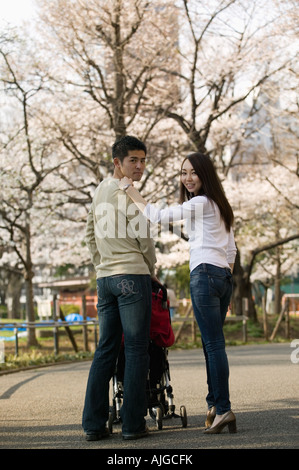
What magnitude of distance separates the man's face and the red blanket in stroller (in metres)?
0.74

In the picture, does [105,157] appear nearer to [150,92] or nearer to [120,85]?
[120,85]

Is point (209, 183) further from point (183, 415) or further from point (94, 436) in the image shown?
point (94, 436)

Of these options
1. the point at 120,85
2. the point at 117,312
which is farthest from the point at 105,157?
the point at 117,312

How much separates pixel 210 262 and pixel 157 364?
951mm

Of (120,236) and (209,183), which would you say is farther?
(209,183)

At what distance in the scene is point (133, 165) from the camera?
188 inches

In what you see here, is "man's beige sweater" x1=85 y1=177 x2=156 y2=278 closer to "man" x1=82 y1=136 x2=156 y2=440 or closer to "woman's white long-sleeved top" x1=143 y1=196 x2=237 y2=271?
"man" x1=82 y1=136 x2=156 y2=440

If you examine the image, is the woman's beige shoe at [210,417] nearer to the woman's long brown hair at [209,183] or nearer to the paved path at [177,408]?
the paved path at [177,408]

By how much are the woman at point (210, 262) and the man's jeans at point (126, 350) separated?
0.34 metres

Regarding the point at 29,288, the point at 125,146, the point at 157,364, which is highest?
the point at 125,146

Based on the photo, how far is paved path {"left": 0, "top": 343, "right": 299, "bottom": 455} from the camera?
13.9 feet
